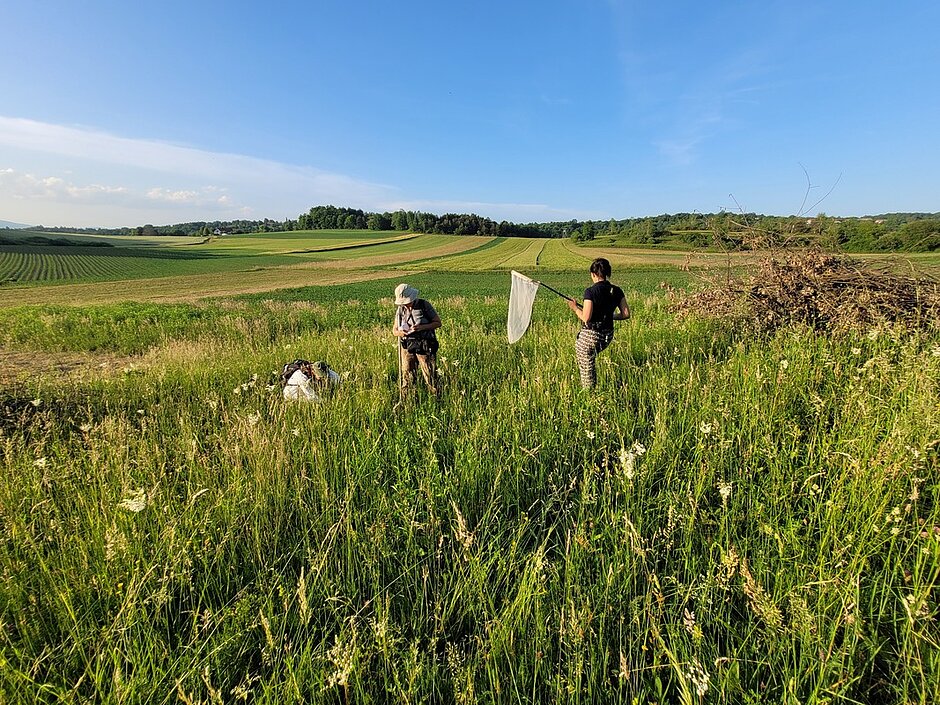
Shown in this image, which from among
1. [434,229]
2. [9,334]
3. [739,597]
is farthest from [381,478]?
[434,229]

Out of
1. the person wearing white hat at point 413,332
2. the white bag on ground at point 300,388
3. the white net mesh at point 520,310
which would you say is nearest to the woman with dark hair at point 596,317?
the white net mesh at point 520,310

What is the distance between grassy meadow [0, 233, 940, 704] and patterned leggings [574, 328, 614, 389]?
2.02 feet

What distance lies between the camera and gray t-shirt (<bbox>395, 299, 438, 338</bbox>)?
5520 mm

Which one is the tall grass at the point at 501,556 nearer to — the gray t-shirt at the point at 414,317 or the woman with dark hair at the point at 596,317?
the woman with dark hair at the point at 596,317

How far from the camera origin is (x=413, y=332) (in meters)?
5.48

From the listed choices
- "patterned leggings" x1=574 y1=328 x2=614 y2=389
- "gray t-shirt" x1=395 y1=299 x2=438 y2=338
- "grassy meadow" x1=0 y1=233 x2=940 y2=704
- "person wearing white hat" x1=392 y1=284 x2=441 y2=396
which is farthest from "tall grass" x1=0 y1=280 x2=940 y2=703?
"gray t-shirt" x1=395 y1=299 x2=438 y2=338

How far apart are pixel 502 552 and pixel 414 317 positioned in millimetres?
3779

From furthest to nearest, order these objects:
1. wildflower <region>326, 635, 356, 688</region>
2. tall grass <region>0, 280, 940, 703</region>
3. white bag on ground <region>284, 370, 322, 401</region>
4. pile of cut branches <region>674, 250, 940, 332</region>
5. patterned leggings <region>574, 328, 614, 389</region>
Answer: pile of cut branches <region>674, 250, 940, 332</region> → patterned leggings <region>574, 328, 614, 389</region> → white bag on ground <region>284, 370, 322, 401</region> → tall grass <region>0, 280, 940, 703</region> → wildflower <region>326, 635, 356, 688</region>

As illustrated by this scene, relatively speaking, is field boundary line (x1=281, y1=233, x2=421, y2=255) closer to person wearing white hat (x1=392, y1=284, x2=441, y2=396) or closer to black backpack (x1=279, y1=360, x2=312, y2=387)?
black backpack (x1=279, y1=360, x2=312, y2=387)

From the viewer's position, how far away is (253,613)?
6.39ft

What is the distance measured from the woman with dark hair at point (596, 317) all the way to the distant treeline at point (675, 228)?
471 cm

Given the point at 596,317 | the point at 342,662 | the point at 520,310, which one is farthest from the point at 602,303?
the point at 342,662

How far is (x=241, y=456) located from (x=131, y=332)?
44.9 ft

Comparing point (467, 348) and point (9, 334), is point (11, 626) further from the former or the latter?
point (9, 334)
